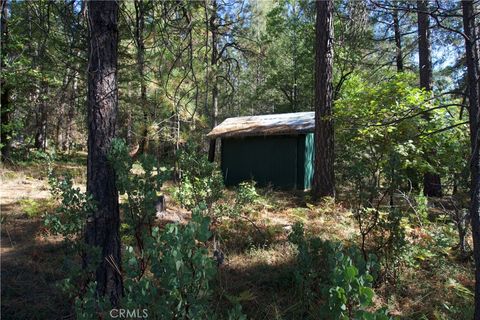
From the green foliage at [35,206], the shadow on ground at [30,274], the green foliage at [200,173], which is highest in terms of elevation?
the green foliage at [200,173]

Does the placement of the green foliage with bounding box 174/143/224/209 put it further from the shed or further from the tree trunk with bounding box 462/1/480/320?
the shed

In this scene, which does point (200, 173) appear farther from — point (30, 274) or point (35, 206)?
point (35, 206)

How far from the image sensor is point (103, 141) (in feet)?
9.71

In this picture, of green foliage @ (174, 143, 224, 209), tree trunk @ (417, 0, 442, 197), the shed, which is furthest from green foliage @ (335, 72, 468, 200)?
the shed

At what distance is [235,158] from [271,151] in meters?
1.46

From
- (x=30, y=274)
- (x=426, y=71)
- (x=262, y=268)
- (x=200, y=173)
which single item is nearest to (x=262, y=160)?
(x=426, y=71)

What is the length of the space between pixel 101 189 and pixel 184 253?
1.50 metres

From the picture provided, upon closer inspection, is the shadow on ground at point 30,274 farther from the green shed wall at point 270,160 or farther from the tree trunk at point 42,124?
the green shed wall at point 270,160

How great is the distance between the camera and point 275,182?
12.3 meters

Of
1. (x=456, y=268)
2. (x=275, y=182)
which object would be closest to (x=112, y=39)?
(x=456, y=268)

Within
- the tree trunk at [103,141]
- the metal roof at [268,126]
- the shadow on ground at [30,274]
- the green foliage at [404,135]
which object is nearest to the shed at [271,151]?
the metal roof at [268,126]

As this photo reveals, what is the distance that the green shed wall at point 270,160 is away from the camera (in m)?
12.0

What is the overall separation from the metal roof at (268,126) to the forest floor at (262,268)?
4.73m

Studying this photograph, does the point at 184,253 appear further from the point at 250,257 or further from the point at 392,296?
the point at 250,257
